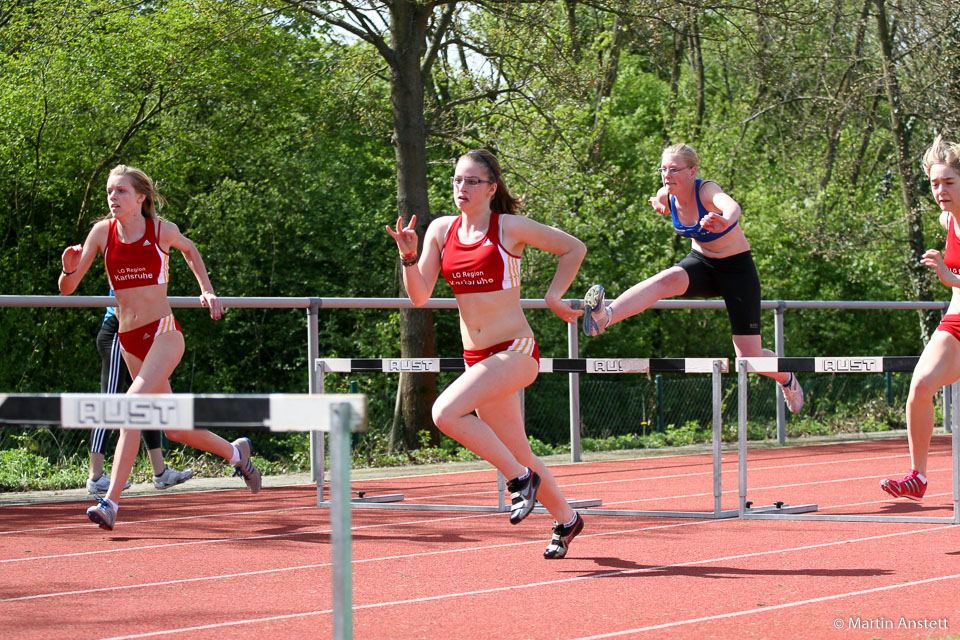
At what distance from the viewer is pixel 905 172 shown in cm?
1952

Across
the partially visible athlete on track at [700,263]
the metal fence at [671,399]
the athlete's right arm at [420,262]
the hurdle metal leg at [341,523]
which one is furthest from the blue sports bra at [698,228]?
the metal fence at [671,399]

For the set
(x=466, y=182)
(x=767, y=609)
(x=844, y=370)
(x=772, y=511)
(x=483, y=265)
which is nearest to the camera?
(x=767, y=609)

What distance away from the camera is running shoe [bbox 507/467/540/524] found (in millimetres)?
5527

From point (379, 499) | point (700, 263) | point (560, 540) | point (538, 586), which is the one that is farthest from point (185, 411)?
point (379, 499)

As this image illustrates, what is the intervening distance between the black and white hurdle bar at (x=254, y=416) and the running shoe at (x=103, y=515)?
3.54 metres

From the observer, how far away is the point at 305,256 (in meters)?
23.5

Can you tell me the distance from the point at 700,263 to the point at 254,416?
5.12 m

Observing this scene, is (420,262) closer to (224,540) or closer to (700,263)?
(224,540)

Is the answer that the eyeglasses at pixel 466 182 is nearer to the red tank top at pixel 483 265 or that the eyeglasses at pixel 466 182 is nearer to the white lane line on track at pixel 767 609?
the red tank top at pixel 483 265

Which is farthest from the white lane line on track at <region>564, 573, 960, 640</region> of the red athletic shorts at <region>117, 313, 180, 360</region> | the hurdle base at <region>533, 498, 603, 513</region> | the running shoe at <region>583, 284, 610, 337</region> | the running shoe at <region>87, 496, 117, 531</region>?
the red athletic shorts at <region>117, 313, 180, 360</region>

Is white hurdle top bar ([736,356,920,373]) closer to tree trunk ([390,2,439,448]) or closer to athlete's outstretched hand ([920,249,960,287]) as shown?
athlete's outstretched hand ([920,249,960,287])

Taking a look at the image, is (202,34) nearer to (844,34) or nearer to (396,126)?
(396,126)

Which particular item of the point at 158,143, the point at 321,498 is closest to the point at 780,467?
the point at 321,498

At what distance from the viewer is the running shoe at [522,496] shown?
5.53 meters
